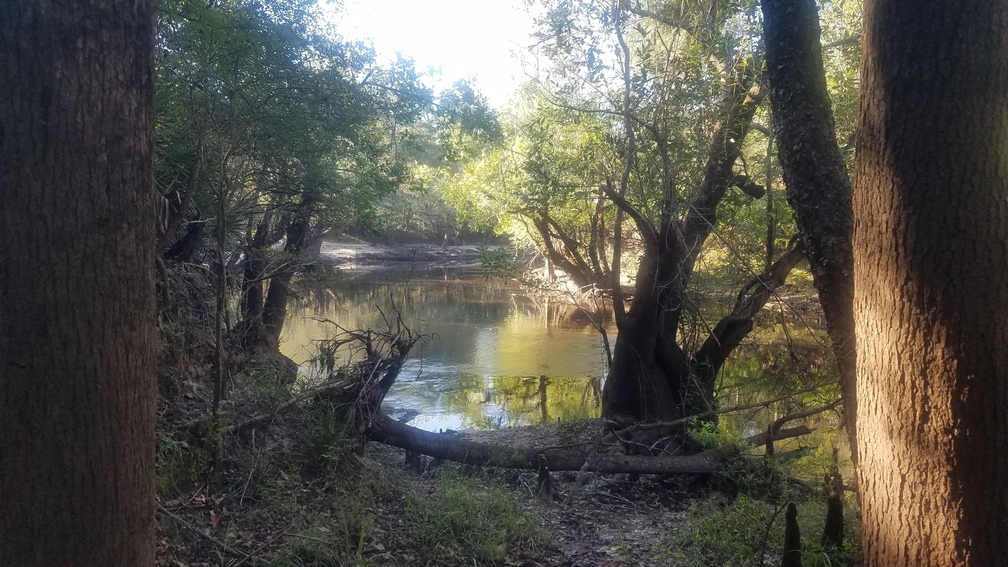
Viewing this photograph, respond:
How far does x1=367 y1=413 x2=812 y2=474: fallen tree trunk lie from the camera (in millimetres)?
7203

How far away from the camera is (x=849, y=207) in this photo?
3809 mm

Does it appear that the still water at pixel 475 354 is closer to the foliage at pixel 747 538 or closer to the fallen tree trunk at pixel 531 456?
the fallen tree trunk at pixel 531 456

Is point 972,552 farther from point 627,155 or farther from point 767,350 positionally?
→ point 767,350

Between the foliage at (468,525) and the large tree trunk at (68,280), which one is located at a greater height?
the large tree trunk at (68,280)

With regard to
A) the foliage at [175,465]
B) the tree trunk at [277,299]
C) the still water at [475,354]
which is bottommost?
the still water at [475,354]

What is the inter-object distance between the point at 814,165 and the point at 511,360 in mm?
13814

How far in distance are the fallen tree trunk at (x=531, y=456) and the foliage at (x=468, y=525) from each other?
114 cm

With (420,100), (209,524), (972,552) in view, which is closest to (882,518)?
(972,552)

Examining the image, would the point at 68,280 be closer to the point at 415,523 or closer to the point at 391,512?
the point at 415,523

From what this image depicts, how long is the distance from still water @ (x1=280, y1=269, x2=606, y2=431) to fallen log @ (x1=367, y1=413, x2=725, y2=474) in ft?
4.18

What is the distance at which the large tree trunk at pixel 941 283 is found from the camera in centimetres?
251

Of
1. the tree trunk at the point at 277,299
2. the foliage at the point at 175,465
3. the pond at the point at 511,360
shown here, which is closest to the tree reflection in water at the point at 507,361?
the pond at the point at 511,360

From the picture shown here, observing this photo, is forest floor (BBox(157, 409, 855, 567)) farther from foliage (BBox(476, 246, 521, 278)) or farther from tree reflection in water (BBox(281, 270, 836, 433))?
foliage (BBox(476, 246, 521, 278))

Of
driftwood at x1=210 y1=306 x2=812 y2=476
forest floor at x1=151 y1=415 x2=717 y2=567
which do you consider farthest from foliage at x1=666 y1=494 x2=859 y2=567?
driftwood at x1=210 y1=306 x2=812 y2=476
